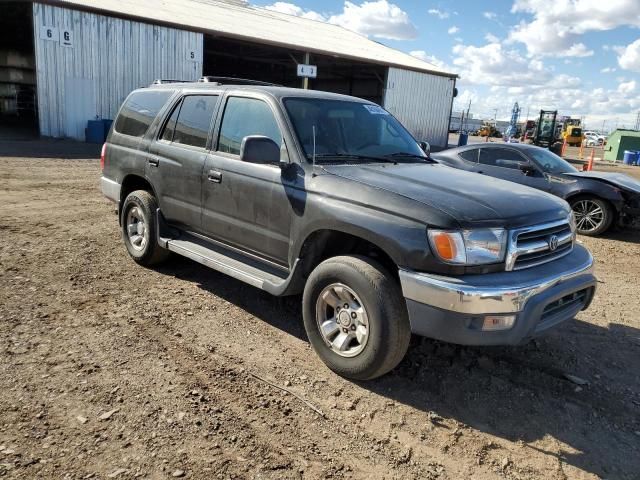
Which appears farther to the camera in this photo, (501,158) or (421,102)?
(421,102)

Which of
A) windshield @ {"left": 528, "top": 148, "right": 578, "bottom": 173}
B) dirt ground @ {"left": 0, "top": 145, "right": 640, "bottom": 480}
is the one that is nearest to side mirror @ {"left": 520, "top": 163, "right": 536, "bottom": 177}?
windshield @ {"left": 528, "top": 148, "right": 578, "bottom": 173}

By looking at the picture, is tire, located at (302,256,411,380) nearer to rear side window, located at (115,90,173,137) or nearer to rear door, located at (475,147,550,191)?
rear side window, located at (115,90,173,137)

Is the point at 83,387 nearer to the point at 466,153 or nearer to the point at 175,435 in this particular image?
the point at 175,435

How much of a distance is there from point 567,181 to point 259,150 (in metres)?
6.93

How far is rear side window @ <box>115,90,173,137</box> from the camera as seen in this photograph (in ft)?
17.6

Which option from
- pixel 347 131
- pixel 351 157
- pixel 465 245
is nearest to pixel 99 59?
pixel 347 131

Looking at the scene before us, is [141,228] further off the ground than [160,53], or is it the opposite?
[160,53]

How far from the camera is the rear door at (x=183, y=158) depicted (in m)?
4.66

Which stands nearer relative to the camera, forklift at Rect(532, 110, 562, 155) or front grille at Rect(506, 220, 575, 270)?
front grille at Rect(506, 220, 575, 270)

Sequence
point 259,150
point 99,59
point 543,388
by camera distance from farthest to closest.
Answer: point 99,59
point 259,150
point 543,388

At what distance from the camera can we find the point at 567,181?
8758 mm

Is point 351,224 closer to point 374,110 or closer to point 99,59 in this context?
point 374,110

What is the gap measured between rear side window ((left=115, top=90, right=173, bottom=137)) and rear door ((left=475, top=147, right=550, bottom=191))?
5.98m

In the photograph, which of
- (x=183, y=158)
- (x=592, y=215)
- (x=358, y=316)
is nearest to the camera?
(x=358, y=316)
